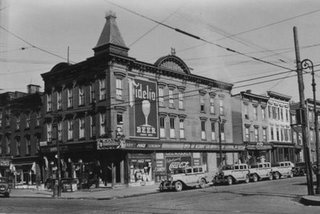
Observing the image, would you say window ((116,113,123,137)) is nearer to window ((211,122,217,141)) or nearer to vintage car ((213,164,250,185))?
vintage car ((213,164,250,185))

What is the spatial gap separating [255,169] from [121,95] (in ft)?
43.8

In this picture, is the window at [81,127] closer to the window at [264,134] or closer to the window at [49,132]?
the window at [49,132]

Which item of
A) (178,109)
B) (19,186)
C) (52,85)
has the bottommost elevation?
(19,186)

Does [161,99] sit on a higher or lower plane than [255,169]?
higher

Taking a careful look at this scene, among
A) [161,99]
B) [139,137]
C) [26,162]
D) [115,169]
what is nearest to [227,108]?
[161,99]

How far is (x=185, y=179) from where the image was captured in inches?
1204

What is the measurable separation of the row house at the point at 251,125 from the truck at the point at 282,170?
9.45m

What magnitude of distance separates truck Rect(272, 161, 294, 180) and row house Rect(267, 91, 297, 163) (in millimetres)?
14410

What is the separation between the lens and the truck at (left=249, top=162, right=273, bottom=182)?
36344 mm

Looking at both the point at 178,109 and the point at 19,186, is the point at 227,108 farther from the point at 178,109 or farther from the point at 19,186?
the point at 19,186

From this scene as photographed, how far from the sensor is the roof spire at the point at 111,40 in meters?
36.6

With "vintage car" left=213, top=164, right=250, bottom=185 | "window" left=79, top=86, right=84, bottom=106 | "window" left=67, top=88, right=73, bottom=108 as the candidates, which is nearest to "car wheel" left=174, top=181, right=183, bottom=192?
"vintage car" left=213, top=164, right=250, bottom=185

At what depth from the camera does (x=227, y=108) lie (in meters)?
49.2

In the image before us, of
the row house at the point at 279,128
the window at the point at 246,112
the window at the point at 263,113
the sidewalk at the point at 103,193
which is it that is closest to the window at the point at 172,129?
the sidewalk at the point at 103,193
